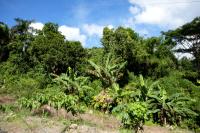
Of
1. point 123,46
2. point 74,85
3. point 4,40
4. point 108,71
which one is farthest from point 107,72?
point 4,40

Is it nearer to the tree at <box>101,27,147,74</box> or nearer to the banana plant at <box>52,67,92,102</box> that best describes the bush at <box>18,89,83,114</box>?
the banana plant at <box>52,67,92,102</box>

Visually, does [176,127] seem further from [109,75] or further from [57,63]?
[57,63]

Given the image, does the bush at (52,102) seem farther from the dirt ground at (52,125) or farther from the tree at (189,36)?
the tree at (189,36)

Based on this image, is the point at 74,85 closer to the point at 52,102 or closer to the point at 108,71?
the point at 108,71

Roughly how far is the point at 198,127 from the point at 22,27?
685 inches

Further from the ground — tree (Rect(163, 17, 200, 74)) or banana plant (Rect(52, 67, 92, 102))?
tree (Rect(163, 17, 200, 74))

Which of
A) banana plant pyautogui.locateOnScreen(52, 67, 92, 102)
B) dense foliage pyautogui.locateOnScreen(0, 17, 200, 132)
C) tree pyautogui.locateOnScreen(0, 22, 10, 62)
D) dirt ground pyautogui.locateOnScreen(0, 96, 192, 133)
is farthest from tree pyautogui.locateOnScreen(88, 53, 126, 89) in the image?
tree pyautogui.locateOnScreen(0, 22, 10, 62)

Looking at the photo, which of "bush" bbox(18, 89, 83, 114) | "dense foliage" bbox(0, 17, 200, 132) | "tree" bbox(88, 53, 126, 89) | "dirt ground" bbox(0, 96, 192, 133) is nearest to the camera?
"dirt ground" bbox(0, 96, 192, 133)

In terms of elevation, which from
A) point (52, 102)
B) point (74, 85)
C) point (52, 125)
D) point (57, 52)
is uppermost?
point (57, 52)

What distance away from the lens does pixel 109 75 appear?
20.9 meters

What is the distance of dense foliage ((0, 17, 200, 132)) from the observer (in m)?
17.8

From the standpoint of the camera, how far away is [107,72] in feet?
68.2

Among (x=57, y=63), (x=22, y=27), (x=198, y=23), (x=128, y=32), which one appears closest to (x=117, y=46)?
(x=128, y=32)

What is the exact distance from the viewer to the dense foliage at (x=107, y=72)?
17828 millimetres
